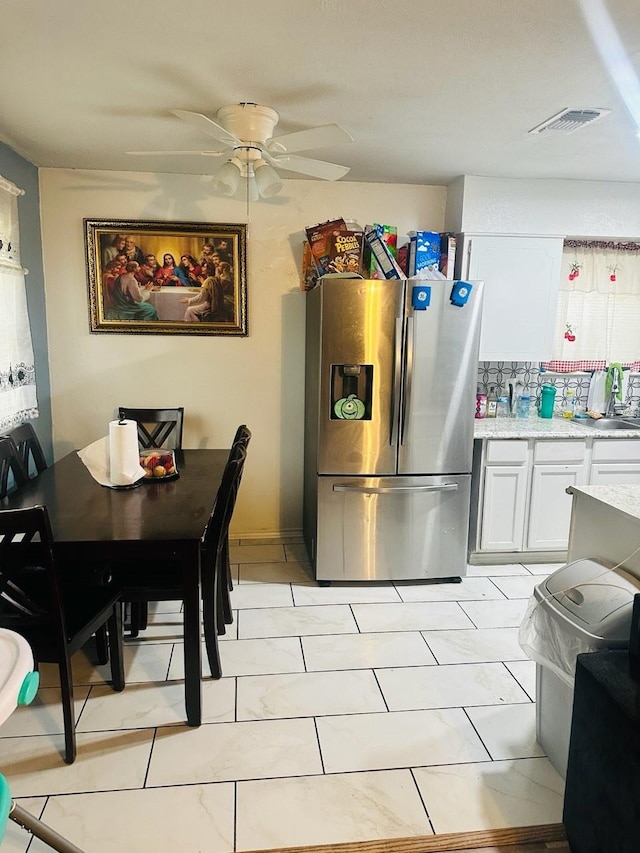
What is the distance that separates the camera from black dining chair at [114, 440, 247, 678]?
222 centimetres

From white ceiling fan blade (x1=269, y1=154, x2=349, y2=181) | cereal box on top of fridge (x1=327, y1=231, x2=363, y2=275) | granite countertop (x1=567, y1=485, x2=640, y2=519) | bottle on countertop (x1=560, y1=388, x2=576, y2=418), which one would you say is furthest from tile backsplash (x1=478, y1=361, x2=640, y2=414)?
granite countertop (x1=567, y1=485, x2=640, y2=519)

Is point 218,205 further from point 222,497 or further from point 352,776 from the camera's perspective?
point 352,776

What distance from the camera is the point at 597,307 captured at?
3977 mm

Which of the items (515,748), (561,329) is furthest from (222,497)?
(561,329)

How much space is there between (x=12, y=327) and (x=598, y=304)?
12.4 ft

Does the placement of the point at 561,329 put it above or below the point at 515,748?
above

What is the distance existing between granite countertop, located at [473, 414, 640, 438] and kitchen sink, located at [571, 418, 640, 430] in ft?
0.45

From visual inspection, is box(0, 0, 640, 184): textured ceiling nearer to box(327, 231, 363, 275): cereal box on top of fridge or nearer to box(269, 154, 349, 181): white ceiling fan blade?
box(269, 154, 349, 181): white ceiling fan blade

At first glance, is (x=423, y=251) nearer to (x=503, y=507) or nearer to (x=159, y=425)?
(x=503, y=507)

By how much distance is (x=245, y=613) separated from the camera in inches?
115

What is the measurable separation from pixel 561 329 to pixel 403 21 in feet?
9.03

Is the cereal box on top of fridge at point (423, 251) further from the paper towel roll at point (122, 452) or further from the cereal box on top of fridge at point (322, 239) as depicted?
the paper towel roll at point (122, 452)

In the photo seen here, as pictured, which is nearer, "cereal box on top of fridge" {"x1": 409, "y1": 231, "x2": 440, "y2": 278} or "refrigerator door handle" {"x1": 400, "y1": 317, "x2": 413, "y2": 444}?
"refrigerator door handle" {"x1": 400, "y1": 317, "x2": 413, "y2": 444}

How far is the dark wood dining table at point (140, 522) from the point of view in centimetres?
190
